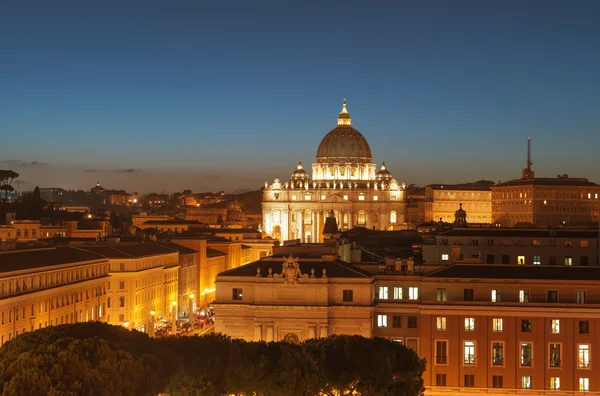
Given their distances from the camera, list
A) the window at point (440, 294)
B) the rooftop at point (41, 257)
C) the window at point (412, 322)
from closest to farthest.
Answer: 1. the window at point (412, 322)
2. the window at point (440, 294)
3. the rooftop at point (41, 257)

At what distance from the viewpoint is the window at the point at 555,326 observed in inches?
2950

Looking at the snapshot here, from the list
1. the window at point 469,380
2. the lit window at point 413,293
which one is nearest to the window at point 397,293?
the lit window at point 413,293

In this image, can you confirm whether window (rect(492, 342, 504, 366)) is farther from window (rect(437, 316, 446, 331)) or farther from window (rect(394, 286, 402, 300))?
window (rect(394, 286, 402, 300))

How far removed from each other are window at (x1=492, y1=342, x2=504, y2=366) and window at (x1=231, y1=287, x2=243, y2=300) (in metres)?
14.6

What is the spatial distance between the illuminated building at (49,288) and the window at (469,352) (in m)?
→ 27.2

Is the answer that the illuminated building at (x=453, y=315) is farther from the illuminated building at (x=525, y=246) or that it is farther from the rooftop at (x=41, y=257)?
the illuminated building at (x=525, y=246)

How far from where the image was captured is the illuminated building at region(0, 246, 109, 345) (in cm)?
8331

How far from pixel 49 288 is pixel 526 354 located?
33092 millimetres

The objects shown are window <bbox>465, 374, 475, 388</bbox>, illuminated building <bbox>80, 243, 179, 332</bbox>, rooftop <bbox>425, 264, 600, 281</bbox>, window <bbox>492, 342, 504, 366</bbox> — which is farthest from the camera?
illuminated building <bbox>80, 243, 179, 332</bbox>

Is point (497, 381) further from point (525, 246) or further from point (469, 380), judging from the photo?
point (525, 246)

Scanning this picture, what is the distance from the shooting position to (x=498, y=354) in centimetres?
7531

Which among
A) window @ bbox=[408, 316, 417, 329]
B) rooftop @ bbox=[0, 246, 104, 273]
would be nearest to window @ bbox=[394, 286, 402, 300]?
window @ bbox=[408, 316, 417, 329]

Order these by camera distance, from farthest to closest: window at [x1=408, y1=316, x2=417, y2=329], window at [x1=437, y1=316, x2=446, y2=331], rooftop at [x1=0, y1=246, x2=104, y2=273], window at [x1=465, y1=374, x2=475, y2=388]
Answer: rooftop at [x1=0, y1=246, x2=104, y2=273] < window at [x1=408, y1=316, x2=417, y2=329] < window at [x1=437, y1=316, x2=446, y2=331] < window at [x1=465, y1=374, x2=475, y2=388]

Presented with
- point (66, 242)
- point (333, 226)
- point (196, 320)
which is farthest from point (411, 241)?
point (333, 226)
